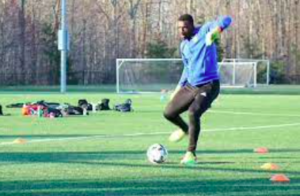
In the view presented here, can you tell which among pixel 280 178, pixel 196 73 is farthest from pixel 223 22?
pixel 280 178

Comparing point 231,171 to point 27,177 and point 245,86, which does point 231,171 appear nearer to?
point 27,177

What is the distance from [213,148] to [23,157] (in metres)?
3.25

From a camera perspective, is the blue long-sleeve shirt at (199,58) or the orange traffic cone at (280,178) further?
Answer: the blue long-sleeve shirt at (199,58)

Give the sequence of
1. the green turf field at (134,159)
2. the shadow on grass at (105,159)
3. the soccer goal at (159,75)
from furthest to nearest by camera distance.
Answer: the soccer goal at (159,75)
the shadow on grass at (105,159)
the green turf field at (134,159)

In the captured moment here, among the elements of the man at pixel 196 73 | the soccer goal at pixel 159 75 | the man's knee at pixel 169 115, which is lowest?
the soccer goal at pixel 159 75

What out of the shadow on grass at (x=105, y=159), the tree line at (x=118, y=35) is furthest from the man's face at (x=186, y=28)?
the tree line at (x=118, y=35)

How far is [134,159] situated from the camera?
442 inches

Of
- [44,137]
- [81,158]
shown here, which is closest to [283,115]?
[44,137]

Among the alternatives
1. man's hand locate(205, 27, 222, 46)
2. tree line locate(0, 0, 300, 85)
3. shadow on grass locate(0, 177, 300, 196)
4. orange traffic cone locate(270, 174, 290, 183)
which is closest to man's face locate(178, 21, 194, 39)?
man's hand locate(205, 27, 222, 46)

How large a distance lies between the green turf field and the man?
58 centimetres

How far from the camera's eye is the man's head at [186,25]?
1062cm

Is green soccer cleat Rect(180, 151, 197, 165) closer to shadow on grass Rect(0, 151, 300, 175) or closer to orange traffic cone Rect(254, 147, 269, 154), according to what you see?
shadow on grass Rect(0, 151, 300, 175)

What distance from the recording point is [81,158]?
37.3ft

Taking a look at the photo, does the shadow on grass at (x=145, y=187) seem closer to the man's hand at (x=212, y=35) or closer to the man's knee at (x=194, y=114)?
the man's knee at (x=194, y=114)
